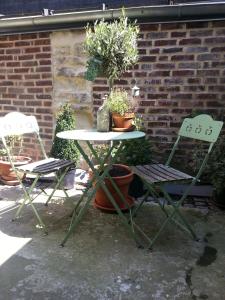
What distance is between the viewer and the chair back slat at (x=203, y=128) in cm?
299

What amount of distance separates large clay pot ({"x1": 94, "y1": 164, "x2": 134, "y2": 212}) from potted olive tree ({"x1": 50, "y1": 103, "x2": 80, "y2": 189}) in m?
0.68

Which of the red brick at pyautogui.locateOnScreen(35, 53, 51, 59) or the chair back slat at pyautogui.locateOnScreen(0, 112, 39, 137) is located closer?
the chair back slat at pyautogui.locateOnScreen(0, 112, 39, 137)

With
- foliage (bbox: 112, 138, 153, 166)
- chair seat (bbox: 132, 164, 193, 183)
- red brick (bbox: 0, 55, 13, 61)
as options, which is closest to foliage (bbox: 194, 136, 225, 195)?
foliage (bbox: 112, 138, 153, 166)

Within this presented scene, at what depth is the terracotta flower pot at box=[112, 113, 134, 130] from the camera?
10.8 ft

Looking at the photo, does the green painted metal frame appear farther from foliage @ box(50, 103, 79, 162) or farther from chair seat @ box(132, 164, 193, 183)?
foliage @ box(50, 103, 79, 162)

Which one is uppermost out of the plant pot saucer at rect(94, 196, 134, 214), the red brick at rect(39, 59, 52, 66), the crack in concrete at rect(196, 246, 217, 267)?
the red brick at rect(39, 59, 52, 66)

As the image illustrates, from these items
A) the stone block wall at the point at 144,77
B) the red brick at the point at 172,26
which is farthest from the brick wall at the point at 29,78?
the red brick at the point at 172,26

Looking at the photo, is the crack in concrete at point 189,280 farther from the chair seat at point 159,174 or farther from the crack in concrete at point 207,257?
the chair seat at point 159,174

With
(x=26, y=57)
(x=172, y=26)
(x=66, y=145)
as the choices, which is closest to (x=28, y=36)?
(x=26, y=57)

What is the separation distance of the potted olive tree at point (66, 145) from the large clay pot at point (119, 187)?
2.22ft

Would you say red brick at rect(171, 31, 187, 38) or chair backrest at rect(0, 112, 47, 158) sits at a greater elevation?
red brick at rect(171, 31, 187, 38)

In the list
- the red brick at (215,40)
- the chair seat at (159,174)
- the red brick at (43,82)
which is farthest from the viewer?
the red brick at (43,82)

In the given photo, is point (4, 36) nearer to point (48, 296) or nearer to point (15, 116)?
point (15, 116)

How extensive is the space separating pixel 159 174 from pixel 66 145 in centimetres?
157
